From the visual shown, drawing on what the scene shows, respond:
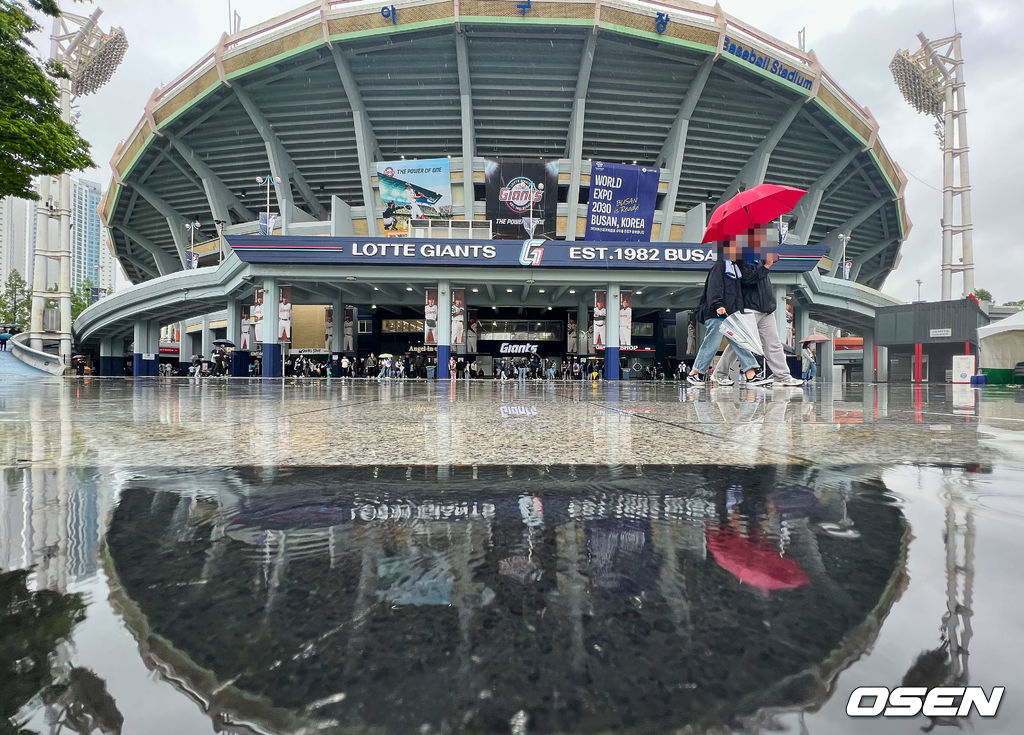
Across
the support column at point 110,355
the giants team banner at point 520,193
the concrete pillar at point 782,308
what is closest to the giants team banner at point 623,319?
the concrete pillar at point 782,308

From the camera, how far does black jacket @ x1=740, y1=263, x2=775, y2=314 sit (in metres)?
7.34

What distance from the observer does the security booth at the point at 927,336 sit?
71.4 ft

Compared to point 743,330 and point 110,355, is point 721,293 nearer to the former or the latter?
point 743,330

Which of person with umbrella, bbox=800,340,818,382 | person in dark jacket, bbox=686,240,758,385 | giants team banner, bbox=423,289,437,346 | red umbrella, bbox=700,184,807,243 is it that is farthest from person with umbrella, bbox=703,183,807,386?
person with umbrella, bbox=800,340,818,382

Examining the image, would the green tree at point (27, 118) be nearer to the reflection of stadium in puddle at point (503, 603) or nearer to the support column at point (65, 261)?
the reflection of stadium in puddle at point (503, 603)

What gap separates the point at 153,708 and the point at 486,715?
0.27 m

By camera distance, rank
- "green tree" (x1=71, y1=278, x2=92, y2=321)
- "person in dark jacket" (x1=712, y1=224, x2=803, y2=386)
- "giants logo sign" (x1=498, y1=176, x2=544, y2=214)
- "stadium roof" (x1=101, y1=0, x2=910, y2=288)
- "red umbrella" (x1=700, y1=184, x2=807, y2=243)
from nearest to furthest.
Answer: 1. "red umbrella" (x1=700, y1=184, x2=807, y2=243)
2. "person in dark jacket" (x1=712, y1=224, x2=803, y2=386)
3. "stadium roof" (x1=101, y1=0, x2=910, y2=288)
4. "giants logo sign" (x1=498, y1=176, x2=544, y2=214)
5. "green tree" (x1=71, y1=278, x2=92, y2=321)

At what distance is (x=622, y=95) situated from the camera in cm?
2555

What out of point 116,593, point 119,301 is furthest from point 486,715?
point 119,301

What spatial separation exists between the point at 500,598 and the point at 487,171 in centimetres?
2824

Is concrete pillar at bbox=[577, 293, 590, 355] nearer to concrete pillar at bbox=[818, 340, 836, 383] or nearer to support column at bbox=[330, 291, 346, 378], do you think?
support column at bbox=[330, 291, 346, 378]

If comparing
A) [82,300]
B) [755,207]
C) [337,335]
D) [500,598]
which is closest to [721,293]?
[755,207]

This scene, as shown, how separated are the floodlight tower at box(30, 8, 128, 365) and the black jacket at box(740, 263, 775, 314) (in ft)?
137

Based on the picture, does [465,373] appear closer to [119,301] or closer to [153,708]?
[119,301]
